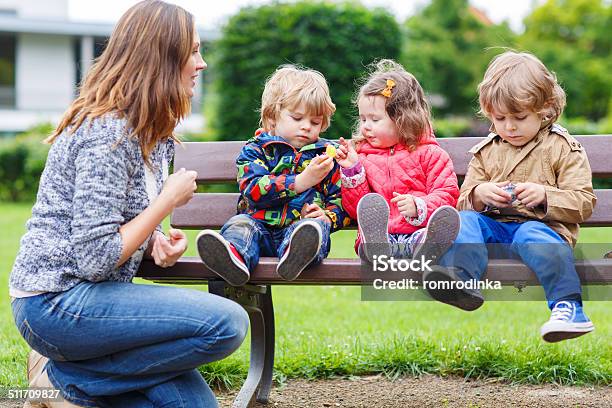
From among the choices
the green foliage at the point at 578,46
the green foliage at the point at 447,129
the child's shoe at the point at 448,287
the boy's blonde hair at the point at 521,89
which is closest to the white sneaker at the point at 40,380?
the child's shoe at the point at 448,287

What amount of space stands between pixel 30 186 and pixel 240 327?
40.5 feet

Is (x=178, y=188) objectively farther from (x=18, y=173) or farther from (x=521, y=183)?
(x=18, y=173)

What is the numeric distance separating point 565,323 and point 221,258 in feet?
3.56

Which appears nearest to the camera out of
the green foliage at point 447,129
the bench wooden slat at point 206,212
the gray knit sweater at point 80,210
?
the gray knit sweater at point 80,210

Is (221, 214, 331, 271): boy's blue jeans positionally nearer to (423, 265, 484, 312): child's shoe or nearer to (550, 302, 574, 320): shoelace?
(423, 265, 484, 312): child's shoe

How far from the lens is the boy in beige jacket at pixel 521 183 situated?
2.68 meters

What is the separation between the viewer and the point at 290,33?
35.8ft

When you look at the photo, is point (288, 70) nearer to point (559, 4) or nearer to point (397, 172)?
point (397, 172)

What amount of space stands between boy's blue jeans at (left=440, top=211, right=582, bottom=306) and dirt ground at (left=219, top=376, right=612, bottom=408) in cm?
89

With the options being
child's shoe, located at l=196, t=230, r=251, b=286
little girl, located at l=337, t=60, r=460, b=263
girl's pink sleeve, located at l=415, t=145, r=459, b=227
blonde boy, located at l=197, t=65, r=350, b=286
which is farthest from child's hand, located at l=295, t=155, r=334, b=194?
child's shoe, located at l=196, t=230, r=251, b=286

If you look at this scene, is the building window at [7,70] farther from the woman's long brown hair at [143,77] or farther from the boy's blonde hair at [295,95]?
the woman's long brown hair at [143,77]

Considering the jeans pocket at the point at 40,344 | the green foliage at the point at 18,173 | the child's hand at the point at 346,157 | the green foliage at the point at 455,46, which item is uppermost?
the green foliage at the point at 455,46

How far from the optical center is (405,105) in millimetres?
3176

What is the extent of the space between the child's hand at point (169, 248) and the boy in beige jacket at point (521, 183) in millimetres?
812
